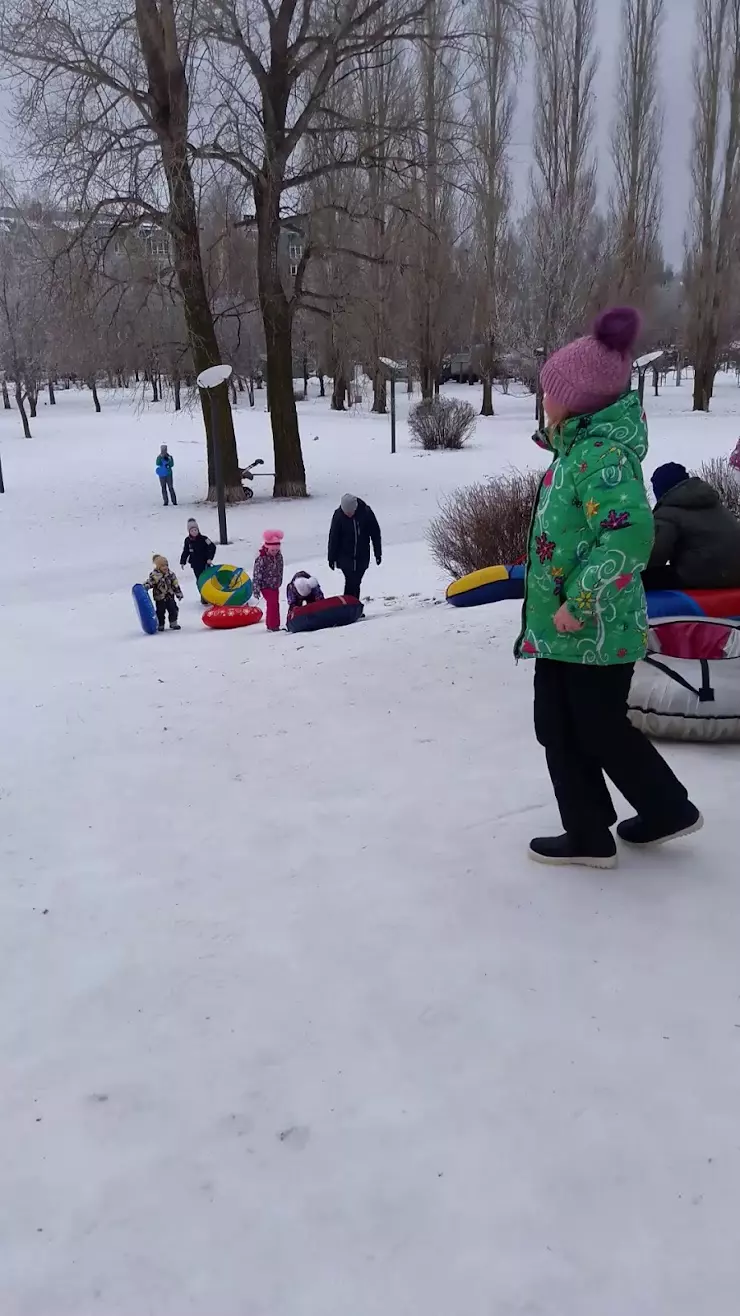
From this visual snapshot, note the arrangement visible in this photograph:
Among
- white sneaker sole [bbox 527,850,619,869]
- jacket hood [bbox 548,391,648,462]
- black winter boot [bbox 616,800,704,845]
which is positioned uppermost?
jacket hood [bbox 548,391,648,462]

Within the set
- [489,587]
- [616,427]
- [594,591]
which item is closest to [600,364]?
[616,427]

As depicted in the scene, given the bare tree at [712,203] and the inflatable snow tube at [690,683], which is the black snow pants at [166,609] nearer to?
the inflatable snow tube at [690,683]

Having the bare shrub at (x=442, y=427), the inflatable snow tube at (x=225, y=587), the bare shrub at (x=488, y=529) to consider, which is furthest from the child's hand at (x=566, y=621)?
the bare shrub at (x=442, y=427)

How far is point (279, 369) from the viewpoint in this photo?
1912cm

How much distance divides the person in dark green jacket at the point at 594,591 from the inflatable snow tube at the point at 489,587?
524 centimetres

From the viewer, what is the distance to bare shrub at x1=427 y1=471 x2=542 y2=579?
387 inches

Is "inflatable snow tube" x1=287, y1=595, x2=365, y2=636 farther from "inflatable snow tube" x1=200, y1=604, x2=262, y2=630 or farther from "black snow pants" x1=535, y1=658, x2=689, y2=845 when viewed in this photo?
"black snow pants" x1=535, y1=658, x2=689, y2=845

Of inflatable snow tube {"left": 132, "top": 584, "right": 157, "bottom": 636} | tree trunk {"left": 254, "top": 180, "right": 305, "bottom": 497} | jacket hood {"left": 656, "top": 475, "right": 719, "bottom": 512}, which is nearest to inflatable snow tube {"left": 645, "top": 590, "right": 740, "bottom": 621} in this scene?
jacket hood {"left": 656, "top": 475, "right": 719, "bottom": 512}

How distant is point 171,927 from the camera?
305 centimetres

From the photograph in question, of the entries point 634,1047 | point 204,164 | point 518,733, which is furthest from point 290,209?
point 634,1047

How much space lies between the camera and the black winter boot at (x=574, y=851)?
3082 mm

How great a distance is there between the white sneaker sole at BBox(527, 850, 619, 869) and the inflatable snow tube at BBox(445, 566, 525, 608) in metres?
5.13

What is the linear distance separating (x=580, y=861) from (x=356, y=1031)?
41.0 inches

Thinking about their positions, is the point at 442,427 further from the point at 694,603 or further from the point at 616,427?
the point at 616,427
